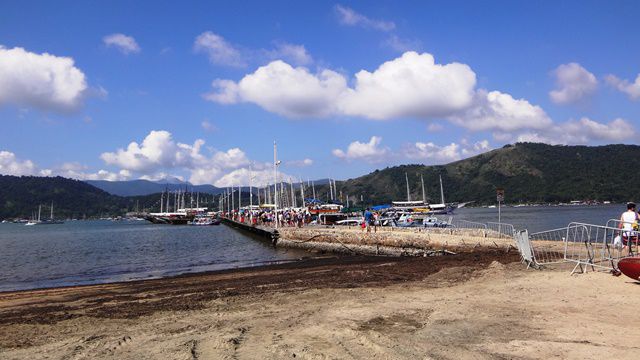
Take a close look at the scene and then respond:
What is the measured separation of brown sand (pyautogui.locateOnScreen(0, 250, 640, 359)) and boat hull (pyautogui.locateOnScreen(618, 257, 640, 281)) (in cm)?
32

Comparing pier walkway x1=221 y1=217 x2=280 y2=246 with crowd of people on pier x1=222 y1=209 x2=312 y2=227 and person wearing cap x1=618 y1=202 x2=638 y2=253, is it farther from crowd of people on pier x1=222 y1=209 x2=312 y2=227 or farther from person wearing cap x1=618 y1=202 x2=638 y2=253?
person wearing cap x1=618 y1=202 x2=638 y2=253

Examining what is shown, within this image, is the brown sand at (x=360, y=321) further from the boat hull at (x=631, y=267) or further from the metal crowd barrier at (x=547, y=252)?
the metal crowd barrier at (x=547, y=252)

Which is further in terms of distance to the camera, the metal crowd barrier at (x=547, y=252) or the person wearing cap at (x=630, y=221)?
the metal crowd barrier at (x=547, y=252)

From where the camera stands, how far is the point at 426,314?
33.6 feet

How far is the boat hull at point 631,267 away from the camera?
11.9m

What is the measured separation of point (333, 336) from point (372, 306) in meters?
2.97

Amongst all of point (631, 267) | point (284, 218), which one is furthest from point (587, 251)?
point (284, 218)

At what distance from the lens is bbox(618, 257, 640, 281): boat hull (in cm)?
1191

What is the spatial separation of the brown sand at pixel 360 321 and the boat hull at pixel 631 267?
1.06 feet

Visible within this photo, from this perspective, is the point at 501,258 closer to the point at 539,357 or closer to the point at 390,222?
the point at 539,357

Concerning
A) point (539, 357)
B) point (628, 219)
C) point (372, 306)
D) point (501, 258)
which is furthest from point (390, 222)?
point (539, 357)

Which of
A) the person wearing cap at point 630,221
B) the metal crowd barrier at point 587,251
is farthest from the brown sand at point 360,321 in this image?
the person wearing cap at point 630,221

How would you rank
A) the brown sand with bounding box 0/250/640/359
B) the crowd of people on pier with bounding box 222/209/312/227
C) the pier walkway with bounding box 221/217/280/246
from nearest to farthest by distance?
the brown sand with bounding box 0/250/640/359 < the pier walkway with bounding box 221/217/280/246 < the crowd of people on pier with bounding box 222/209/312/227

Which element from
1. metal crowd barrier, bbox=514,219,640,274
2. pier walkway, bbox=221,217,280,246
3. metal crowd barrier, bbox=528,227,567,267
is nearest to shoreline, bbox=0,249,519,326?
metal crowd barrier, bbox=528,227,567,267
